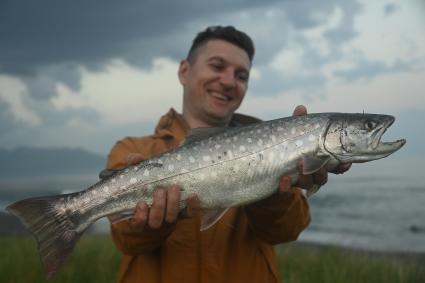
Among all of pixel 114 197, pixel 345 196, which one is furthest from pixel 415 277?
pixel 345 196

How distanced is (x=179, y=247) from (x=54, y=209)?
42.3 inches

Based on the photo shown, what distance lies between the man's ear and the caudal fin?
2308 millimetres

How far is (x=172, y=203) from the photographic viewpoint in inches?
141

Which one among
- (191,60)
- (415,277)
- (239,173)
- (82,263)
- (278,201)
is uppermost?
(191,60)

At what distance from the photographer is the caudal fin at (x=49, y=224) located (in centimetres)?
360

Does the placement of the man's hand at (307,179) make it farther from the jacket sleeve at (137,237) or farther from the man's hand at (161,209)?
the jacket sleeve at (137,237)

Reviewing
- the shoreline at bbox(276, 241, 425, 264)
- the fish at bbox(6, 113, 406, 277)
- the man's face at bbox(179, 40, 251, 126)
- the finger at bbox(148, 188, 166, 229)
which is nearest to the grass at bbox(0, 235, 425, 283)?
the shoreline at bbox(276, 241, 425, 264)

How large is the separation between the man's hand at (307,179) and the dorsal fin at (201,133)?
67 centimetres

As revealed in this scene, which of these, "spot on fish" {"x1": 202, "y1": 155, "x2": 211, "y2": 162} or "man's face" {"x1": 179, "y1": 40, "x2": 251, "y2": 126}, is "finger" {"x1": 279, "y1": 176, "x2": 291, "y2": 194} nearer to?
"spot on fish" {"x1": 202, "y1": 155, "x2": 211, "y2": 162}

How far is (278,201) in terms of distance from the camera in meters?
3.80

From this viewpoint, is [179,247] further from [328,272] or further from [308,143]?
[328,272]

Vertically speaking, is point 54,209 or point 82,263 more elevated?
point 54,209

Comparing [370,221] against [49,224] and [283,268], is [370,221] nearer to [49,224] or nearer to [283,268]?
[283,268]

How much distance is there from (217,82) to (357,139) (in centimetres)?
170
